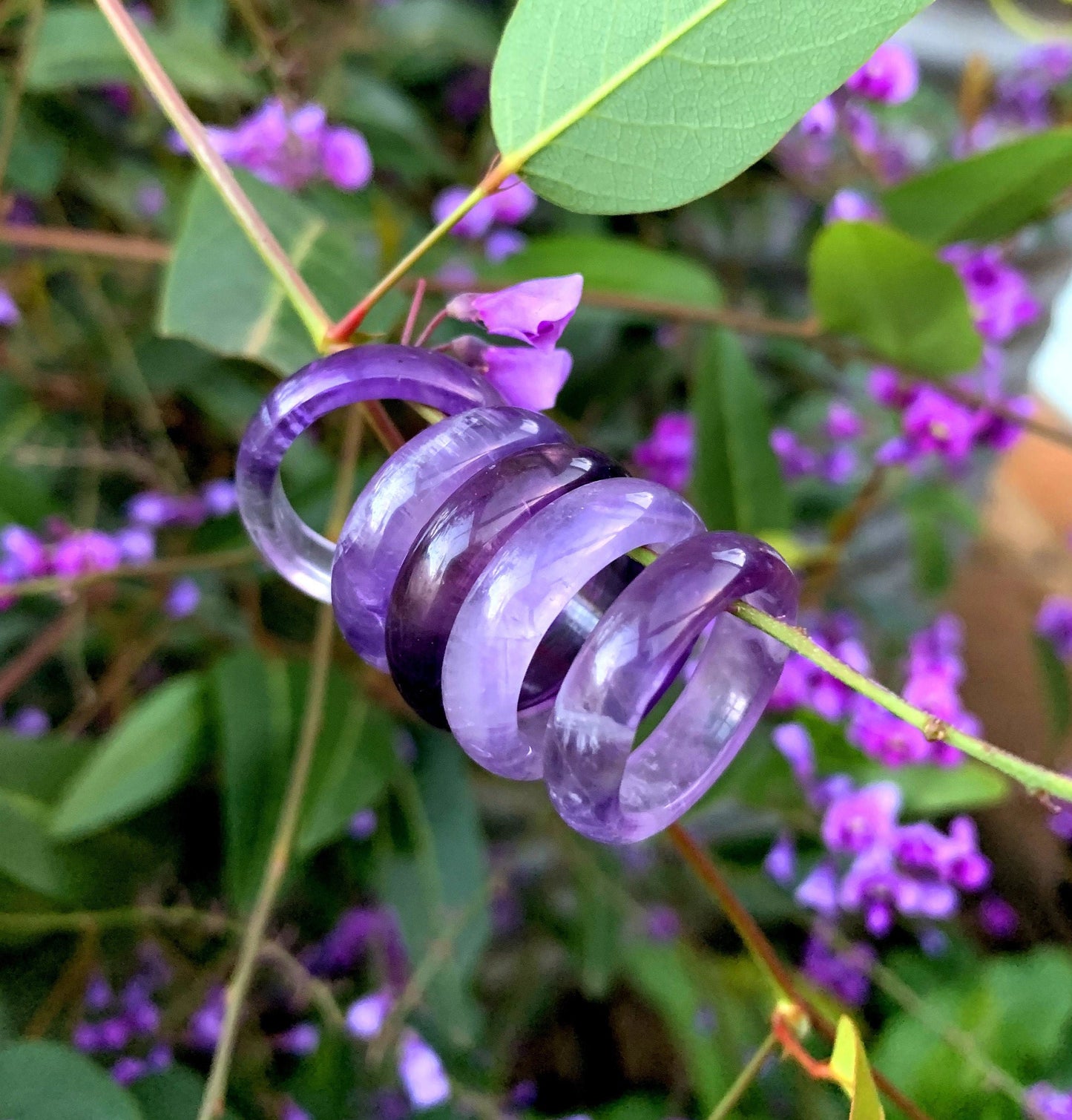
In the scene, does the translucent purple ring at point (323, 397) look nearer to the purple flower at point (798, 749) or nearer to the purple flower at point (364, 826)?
the purple flower at point (798, 749)

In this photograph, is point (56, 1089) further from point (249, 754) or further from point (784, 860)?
point (784, 860)

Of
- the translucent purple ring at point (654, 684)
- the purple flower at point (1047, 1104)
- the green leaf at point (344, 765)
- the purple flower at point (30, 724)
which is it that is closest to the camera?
the translucent purple ring at point (654, 684)

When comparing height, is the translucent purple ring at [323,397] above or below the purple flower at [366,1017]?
above

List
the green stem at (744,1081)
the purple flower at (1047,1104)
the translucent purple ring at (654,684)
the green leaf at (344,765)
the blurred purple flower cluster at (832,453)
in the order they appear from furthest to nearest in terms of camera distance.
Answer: the blurred purple flower cluster at (832,453) → the green leaf at (344,765) → the purple flower at (1047,1104) → the green stem at (744,1081) → the translucent purple ring at (654,684)

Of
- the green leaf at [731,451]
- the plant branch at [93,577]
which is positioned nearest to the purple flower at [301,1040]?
the plant branch at [93,577]

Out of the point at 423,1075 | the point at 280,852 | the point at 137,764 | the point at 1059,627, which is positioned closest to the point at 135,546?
the point at 137,764

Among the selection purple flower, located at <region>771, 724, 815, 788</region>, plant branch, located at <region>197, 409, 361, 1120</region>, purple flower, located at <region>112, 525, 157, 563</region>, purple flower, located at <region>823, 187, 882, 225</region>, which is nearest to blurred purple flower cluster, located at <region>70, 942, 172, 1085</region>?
plant branch, located at <region>197, 409, 361, 1120</region>

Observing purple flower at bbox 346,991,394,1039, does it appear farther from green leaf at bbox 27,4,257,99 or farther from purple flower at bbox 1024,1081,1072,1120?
green leaf at bbox 27,4,257,99
